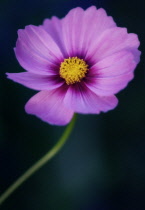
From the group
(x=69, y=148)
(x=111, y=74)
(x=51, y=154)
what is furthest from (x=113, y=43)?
(x=69, y=148)

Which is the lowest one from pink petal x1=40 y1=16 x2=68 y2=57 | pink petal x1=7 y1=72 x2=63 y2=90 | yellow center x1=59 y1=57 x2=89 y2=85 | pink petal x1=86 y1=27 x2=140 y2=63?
pink petal x1=7 y1=72 x2=63 y2=90

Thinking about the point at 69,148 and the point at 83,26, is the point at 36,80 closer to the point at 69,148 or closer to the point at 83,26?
the point at 83,26

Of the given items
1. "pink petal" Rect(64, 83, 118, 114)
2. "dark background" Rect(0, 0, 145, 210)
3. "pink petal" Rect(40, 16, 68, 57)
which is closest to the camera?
"pink petal" Rect(64, 83, 118, 114)

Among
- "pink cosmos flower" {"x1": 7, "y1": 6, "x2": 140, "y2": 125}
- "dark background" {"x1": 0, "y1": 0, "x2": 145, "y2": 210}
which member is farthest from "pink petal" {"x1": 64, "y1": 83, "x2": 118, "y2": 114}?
"dark background" {"x1": 0, "y1": 0, "x2": 145, "y2": 210}

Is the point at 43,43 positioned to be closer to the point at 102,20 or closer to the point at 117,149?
the point at 102,20

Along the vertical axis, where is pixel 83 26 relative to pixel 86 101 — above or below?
above

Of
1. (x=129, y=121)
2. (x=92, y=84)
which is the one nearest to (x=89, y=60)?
(x=92, y=84)

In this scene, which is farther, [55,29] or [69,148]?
[69,148]

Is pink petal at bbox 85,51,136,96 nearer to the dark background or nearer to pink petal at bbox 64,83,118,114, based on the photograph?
pink petal at bbox 64,83,118,114
